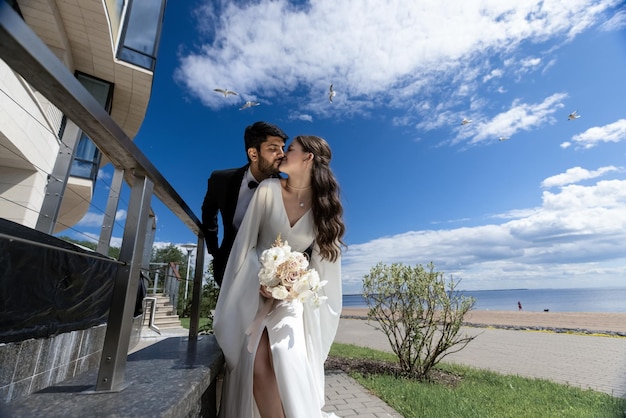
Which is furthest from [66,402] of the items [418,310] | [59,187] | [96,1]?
[96,1]

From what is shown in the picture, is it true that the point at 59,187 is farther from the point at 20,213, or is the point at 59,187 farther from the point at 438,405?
the point at 438,405

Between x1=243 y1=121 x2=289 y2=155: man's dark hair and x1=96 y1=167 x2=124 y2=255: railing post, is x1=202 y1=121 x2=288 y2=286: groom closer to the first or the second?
x1=243 y1=121 x2=289 y2=155: man's dark hair

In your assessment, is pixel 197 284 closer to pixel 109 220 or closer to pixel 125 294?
pixel 125 294

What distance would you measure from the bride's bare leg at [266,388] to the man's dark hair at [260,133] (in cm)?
175

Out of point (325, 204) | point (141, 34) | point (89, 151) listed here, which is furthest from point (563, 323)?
point (141, 34)

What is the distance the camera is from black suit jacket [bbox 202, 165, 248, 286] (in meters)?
2.71

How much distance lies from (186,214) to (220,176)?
22.8 inches

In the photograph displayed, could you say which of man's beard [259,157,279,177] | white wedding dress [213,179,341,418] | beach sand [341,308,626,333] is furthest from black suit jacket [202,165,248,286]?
beach sand [341,308,626,333]

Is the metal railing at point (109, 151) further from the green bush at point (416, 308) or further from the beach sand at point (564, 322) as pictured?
the beach sand at point (564, 322)

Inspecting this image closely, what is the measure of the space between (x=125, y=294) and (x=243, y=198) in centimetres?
161

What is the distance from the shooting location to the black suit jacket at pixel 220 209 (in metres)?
2.71

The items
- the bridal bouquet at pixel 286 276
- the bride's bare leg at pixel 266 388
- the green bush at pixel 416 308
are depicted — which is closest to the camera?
the bride's bare leg at pixel 266 388

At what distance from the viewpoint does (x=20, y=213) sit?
687 centimetres

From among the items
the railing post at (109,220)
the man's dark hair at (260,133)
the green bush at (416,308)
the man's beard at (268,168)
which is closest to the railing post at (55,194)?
the railing post at (109,220)
